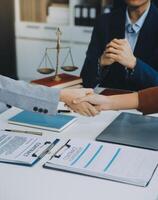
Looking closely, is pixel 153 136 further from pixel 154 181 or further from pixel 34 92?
pixel 34 92

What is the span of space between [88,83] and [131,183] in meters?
1.20

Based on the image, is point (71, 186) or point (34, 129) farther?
point (34, 129)

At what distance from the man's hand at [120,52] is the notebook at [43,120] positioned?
1.62ft

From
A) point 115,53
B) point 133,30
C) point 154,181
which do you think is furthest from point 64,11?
point 154,181

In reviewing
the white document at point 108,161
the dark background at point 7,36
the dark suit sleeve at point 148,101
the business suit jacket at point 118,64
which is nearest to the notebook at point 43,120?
the white document at point 108,161

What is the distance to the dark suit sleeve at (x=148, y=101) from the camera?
66.0 inches

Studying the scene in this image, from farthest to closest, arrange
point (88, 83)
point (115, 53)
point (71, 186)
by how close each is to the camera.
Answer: point (88, 83) → point (115, 53) → point (71, 186)

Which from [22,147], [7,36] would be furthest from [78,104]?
[7,36]

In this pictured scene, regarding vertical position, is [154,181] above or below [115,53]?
below

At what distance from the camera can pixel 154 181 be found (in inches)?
46.9

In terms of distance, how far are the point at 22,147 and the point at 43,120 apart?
0.90ft

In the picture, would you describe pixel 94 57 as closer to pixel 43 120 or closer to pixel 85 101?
pixel 85 101

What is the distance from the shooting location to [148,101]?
169cm

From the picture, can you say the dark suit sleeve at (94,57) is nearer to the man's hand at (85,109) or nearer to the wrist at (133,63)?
the wrist at (133,63)
